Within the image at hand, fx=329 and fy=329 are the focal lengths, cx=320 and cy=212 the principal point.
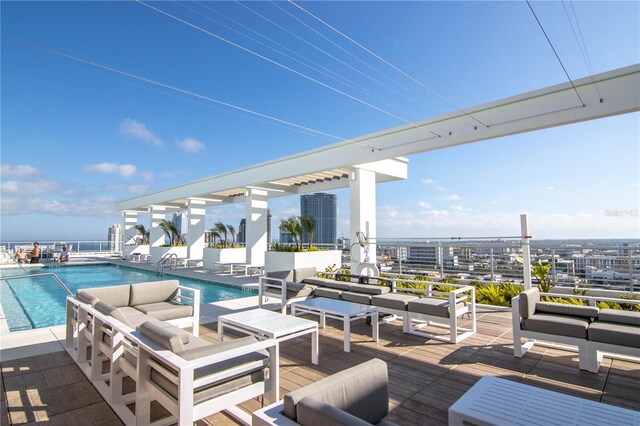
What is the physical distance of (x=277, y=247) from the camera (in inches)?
402

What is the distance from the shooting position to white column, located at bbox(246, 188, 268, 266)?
39.1 ft

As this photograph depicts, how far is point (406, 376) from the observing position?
3.11 meters

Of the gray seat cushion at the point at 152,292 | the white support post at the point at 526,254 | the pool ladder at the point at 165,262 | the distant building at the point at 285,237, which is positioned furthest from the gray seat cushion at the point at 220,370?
the pool ladder at the point at 165,262

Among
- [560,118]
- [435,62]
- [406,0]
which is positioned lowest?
[560,118]

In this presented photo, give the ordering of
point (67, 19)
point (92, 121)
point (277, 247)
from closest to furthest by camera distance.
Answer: point (67, 19), point (277, 247), point (92, 121)

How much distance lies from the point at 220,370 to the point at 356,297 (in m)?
Answer: 3.05

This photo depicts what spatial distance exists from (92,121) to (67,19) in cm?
909

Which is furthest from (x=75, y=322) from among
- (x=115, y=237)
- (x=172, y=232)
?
(x=115, y=237)

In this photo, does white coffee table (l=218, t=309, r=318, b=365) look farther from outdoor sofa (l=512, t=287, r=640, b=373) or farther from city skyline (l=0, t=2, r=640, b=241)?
city skyline (l=0, t=2, r=640, b=241)

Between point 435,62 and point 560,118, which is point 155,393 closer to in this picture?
point 560,118

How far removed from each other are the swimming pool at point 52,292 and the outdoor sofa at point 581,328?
20.9 feet

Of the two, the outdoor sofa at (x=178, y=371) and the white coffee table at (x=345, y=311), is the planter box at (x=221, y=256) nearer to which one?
the white coffee table at (x=345, y=311)

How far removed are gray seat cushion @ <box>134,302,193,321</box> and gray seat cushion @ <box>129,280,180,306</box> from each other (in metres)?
0.09

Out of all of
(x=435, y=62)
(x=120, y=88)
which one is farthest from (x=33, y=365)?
(x=120, y=88)
